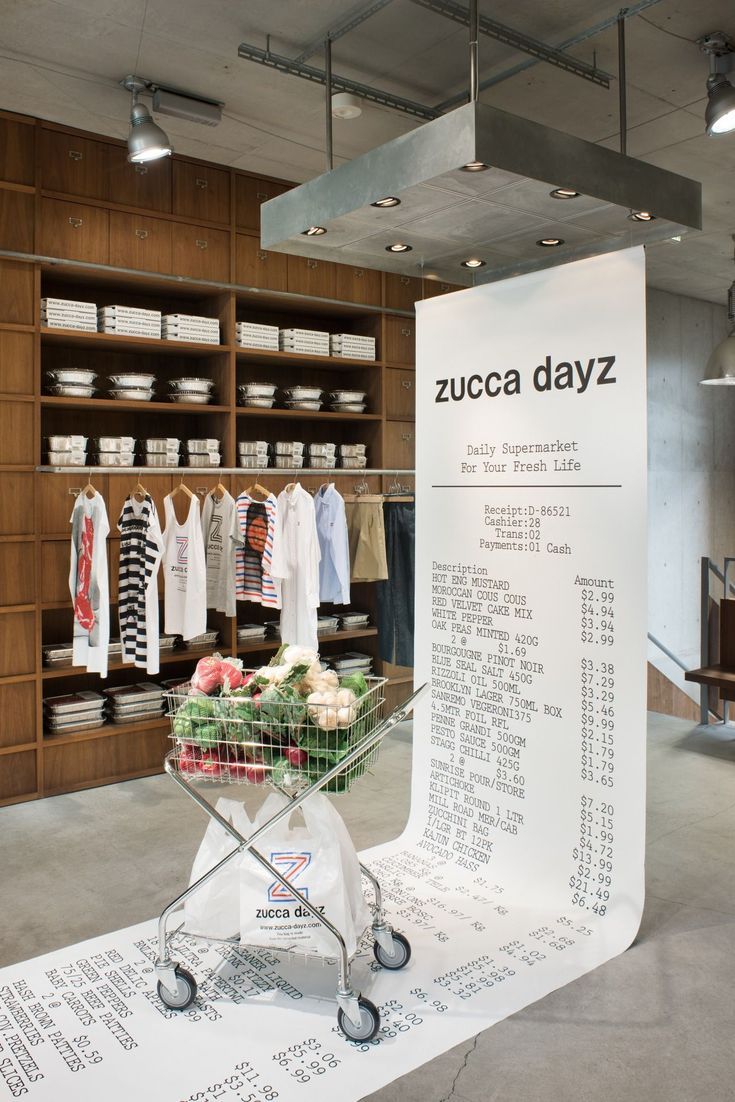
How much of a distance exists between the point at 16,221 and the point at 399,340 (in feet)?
8.74

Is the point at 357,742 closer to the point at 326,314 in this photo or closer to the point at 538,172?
the point at 538,172

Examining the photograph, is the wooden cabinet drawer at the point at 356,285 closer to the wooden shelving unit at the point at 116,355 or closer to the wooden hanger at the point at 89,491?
the wooden shelving unit at the point at 116,355

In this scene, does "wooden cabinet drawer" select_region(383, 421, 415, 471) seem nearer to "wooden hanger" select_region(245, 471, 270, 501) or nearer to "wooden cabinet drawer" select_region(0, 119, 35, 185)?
"wooden hanger" select_region(245, 471, 270, 501)

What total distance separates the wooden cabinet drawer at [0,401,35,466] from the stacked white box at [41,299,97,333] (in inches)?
18.2

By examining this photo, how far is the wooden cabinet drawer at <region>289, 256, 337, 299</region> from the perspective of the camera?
5.79 m

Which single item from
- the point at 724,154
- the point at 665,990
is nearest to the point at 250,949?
the point at 665,990

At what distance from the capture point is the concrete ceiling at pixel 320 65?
354 cm

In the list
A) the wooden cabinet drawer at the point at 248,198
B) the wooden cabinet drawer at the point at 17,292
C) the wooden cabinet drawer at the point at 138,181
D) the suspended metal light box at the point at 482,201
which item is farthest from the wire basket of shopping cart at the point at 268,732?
the wooden cabinet drawer at the point at 248,198

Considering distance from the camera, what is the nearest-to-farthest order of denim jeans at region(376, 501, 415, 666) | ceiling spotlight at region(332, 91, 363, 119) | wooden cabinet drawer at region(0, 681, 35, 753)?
1. ceiling spotlight at region(332, 91, 363, 119)
2. wooden cabinet drawer at region(0, 681, 35, 753)
3. denim jeans at region(376, 501, 415, 666)

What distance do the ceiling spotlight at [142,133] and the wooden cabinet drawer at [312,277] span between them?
65.8 inches

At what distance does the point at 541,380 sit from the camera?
357 cm

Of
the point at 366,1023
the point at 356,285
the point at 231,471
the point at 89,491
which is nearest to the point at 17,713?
the point at 89,491

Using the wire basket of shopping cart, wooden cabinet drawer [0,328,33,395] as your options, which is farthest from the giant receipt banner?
wooden cabinet drawer [0,328,33,395]

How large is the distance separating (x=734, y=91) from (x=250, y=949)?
374 centimetres
